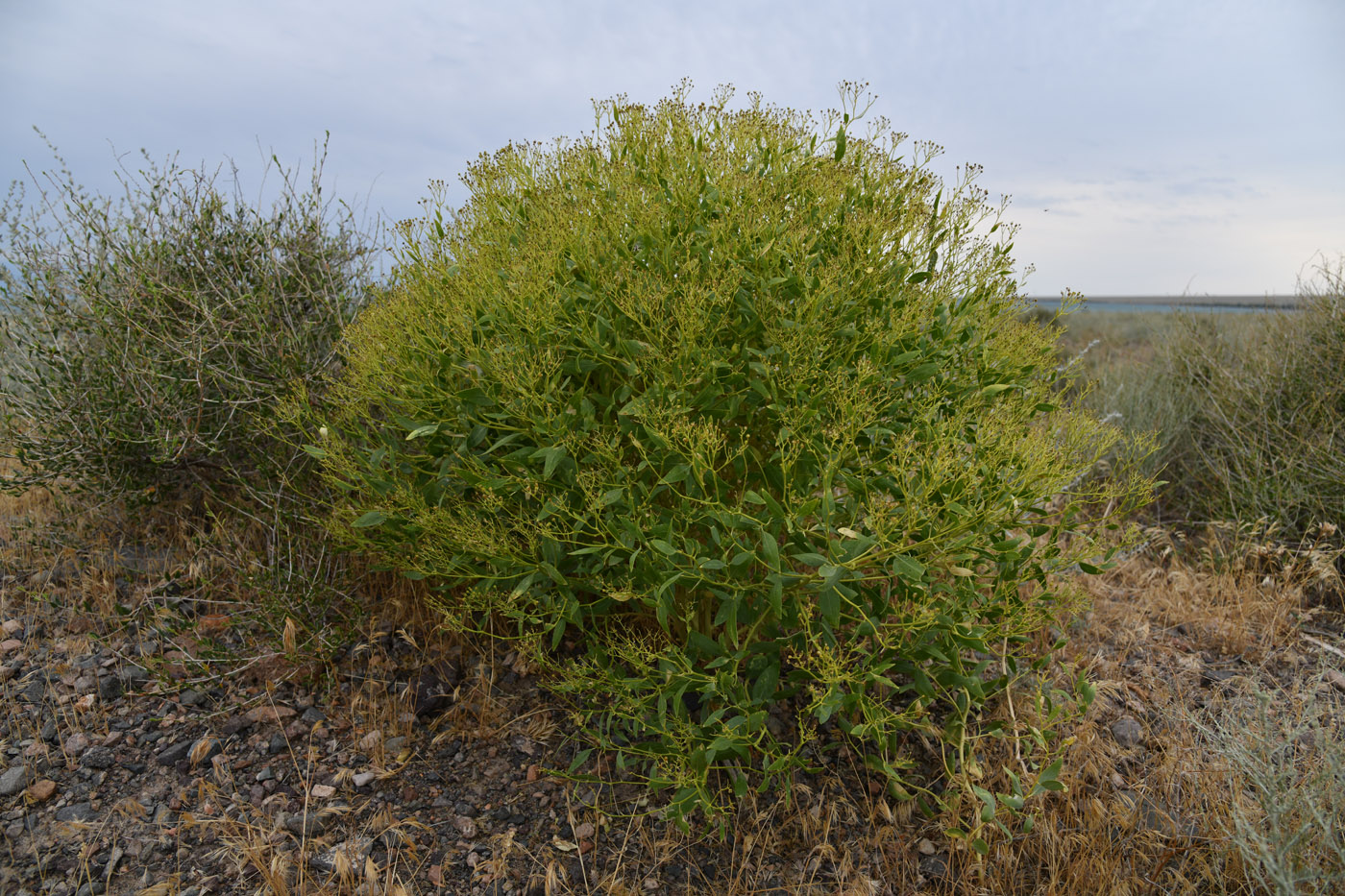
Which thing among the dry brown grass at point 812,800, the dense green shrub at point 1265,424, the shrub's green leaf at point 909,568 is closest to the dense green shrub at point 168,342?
the dry brown grass at point 812,800

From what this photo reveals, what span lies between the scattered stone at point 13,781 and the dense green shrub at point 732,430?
1.51m

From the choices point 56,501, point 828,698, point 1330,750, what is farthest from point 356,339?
point 1330,750

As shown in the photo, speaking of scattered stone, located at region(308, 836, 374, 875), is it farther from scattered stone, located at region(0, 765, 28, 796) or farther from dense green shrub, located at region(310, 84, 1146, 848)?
scattered stone, located at region(0, 765, 28, 796)

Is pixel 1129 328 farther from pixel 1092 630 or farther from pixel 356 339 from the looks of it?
pixel 356 339

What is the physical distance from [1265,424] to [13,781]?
7130 mm

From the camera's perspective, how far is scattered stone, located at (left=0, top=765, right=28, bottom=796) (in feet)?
10.6

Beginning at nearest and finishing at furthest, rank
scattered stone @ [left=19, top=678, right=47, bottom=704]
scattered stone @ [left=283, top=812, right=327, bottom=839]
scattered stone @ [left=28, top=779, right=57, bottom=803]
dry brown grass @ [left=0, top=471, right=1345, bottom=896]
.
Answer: dry brown grass @ [left=0, top=471, right=1345, bottom=896] → scattered stone @ [left=283, top=812, right=327, bottom=839] → scattered stone @ [left=28, top=779, right=57, bottom=803] → scattered stone @ [left=19, top=678, right=47, bottom=704]

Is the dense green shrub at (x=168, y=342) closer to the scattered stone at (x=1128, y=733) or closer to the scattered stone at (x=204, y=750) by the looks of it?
the scattered stone at (x=204, y=750)

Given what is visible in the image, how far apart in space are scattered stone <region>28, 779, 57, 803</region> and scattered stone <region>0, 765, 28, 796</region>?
66 mm

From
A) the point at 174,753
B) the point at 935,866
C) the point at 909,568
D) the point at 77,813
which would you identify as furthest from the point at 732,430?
the point at 77,813

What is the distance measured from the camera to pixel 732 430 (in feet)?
10.3

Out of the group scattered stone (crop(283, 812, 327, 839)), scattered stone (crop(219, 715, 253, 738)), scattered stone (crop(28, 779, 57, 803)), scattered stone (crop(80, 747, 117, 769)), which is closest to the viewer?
scattered stone (crop(283, 812, 327, 839))

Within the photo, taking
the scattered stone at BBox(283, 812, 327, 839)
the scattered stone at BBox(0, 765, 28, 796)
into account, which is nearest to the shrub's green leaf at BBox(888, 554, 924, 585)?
the scattered stone at BBox(283, 812, 327, 839)

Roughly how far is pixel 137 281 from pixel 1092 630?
17.0 ft
